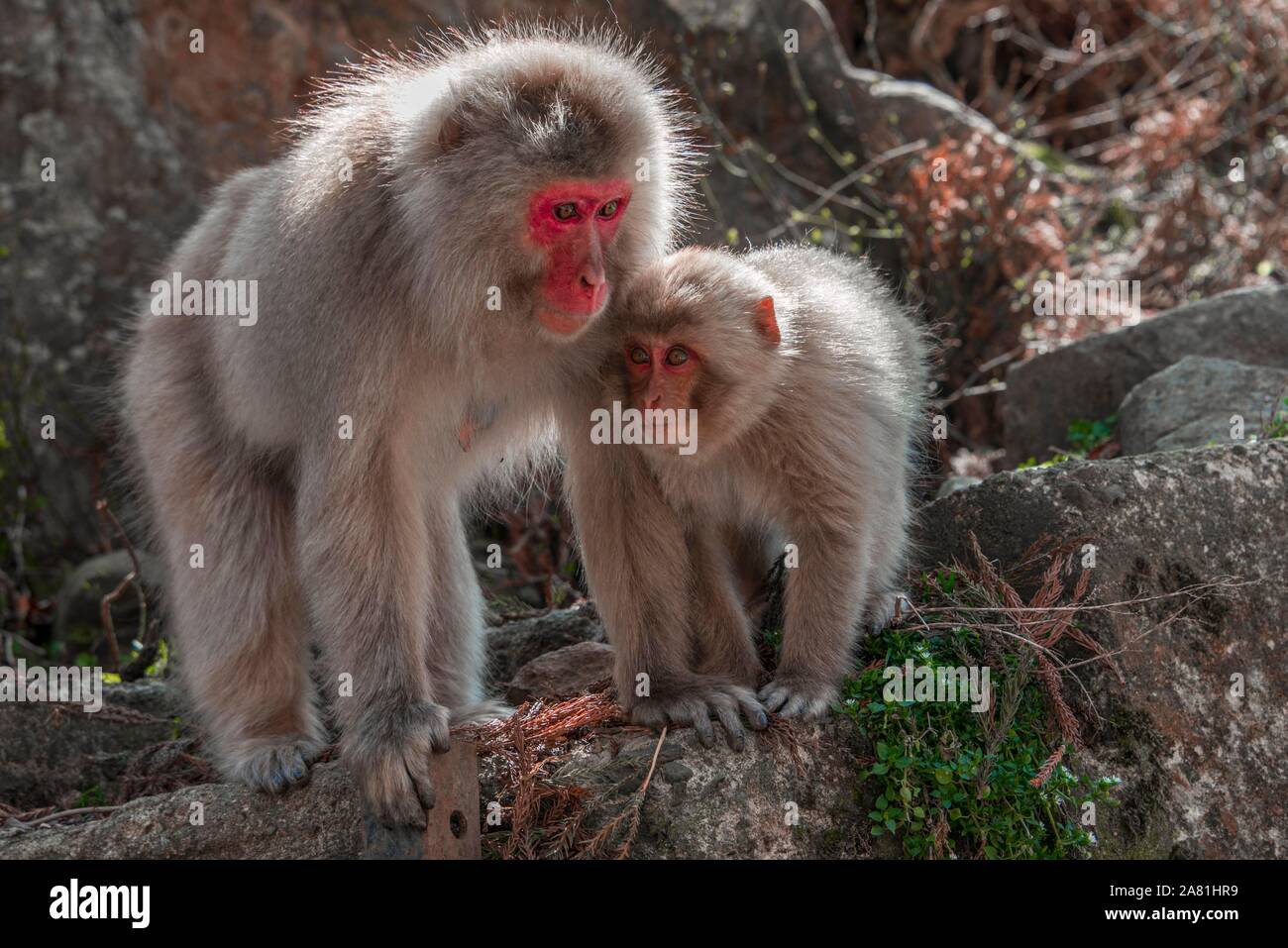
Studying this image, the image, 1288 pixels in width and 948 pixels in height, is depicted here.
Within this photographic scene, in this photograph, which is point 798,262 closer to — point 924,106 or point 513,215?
point 513,215

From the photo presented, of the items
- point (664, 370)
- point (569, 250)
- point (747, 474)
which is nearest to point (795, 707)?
point (747, 474)

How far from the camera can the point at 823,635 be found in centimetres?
471

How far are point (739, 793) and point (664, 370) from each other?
143cm

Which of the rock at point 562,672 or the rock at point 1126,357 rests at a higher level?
the rock at point 1126,357

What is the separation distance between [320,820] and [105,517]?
13.9ft

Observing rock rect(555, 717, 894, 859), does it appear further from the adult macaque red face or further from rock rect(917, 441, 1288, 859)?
the adult macaque red face

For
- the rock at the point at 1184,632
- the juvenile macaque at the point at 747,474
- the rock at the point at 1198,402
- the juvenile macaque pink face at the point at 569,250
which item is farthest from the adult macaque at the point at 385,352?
the rock at the point at 1198,402

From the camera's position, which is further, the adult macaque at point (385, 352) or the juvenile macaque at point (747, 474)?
the juvenile macaque at point (747, 474)

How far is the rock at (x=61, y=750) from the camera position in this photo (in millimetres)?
5684

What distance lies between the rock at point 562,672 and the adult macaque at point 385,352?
469 millimetres

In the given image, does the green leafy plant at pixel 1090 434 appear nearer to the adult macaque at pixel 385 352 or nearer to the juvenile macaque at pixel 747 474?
the juvenile macaque at pixel 747 474

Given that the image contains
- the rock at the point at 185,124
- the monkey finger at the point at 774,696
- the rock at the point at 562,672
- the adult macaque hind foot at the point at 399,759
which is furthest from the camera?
the rock at the point at 185,124

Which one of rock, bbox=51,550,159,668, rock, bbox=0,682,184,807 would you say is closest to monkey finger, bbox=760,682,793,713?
rock, bbox=0,682,184,807

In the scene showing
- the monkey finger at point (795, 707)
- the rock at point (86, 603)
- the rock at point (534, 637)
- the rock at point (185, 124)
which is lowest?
the monkey finger at point (795, 707)
